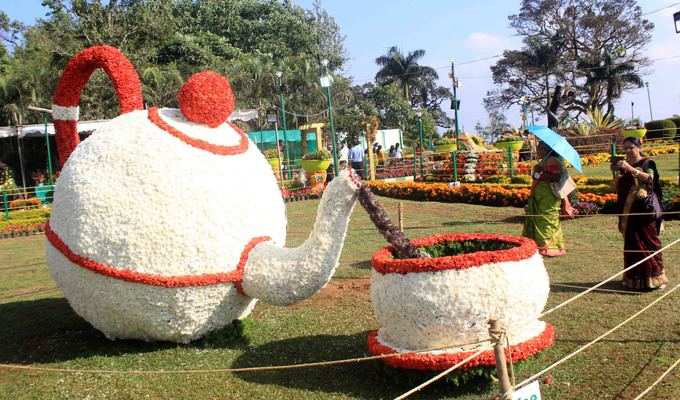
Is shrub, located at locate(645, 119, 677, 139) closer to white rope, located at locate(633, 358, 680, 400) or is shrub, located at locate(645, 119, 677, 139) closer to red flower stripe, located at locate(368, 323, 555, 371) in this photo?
white rope, located at locate(633, 358, 680, 400)

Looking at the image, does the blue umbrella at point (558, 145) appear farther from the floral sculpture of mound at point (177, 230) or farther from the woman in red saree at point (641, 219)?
the floral sculpture of mound at point (177, 230)

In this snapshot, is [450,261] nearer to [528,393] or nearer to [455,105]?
[528,393]

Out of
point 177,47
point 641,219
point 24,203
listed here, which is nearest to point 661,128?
point 177,47

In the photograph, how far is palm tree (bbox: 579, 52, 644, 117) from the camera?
46.9m

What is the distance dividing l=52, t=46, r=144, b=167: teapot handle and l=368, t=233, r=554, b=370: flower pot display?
11.4 feet

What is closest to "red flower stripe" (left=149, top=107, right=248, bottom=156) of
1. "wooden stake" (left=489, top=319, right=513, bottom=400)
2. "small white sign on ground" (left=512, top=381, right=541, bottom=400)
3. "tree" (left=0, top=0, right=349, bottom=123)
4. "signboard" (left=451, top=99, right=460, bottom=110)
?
"wooden stake" (left=489, top=319, right=513, bottom=400)

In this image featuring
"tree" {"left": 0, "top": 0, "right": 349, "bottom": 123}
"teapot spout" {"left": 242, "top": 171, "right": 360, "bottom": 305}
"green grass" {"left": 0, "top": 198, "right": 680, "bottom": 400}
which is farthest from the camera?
"tree" {"left": 0, "top": 0, "right": 349, "bottom": 123}

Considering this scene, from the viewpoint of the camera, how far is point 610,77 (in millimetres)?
46938

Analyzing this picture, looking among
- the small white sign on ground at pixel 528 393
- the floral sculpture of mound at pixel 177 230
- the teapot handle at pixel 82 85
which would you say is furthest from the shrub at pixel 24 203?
the small white sign on ground at pixel 528 393

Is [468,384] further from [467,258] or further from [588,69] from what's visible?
[588,69]

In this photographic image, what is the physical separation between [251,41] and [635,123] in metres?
23.9

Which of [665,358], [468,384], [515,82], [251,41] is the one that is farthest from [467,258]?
[515,82]

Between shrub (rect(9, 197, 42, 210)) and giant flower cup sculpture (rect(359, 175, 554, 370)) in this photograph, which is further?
shrub (rect(9, 197, 42, 210))

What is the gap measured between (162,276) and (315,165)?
18275 mm
